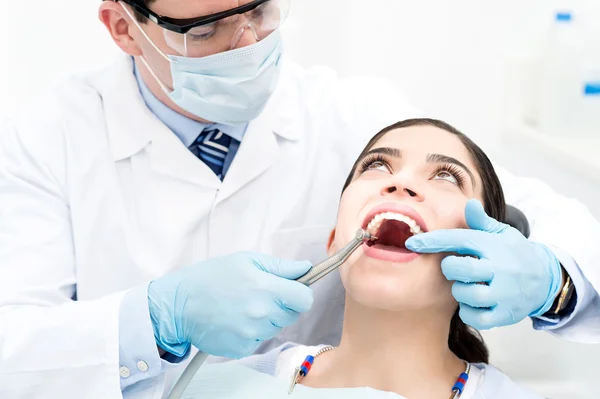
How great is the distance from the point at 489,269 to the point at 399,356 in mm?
257

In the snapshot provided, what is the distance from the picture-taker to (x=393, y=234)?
144 centimetres

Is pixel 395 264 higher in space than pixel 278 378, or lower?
higher

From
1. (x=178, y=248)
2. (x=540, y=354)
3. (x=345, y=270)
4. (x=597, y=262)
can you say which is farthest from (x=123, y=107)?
(x=540, y=354)

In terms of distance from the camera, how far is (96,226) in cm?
161

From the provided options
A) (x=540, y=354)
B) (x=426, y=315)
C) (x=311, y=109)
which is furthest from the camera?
(x=540, y=354)

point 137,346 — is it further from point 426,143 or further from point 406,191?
point 426,143

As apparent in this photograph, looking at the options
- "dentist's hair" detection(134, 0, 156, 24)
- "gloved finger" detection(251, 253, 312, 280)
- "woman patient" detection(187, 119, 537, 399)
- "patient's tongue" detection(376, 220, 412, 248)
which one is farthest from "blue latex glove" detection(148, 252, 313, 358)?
"dentist's hair" detection(134, 0, 156, 24)

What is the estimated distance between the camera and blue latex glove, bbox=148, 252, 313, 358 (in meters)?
1.24

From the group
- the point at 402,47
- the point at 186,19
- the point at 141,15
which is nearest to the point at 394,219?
the point at 186,19

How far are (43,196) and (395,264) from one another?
2.66ft

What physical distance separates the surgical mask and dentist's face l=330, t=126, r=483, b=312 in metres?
0.29

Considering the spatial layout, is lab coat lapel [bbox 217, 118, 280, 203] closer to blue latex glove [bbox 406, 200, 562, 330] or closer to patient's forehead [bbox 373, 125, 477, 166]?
patient's forehead [bbox 373, 125, 477, 166]

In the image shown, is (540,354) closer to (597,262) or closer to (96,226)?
(597,262)

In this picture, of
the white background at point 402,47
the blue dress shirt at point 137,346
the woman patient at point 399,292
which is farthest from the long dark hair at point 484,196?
the white background at point 402,47
